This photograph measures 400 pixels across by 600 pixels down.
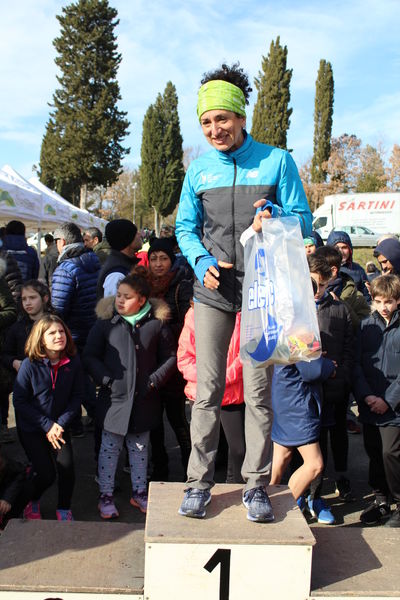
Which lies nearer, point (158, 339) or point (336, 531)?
point (336, 531)

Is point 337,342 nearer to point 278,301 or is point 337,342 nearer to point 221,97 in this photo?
point 278,301

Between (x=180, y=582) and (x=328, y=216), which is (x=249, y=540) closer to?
(x=180, y=582)

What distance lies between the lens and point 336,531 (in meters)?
3.02

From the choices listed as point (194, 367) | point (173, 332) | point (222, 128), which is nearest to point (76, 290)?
point (173, 332)

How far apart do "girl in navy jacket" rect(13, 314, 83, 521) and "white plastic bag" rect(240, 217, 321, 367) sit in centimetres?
159

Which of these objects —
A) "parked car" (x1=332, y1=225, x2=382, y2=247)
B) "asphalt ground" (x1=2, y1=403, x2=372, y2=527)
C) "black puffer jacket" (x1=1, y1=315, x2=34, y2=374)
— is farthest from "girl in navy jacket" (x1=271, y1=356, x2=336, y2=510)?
"parked car" (x1=332, y1=225, x2=382, y2=247)

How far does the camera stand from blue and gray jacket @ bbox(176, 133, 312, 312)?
2.62m

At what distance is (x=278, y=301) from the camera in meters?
2.42

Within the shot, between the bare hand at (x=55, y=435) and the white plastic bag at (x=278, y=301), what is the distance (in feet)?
5.07

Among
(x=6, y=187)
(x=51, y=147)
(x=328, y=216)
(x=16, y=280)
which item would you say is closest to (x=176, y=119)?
(x=51, y=147)

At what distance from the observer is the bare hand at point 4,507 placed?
3.25 m

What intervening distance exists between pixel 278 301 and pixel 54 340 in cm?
179

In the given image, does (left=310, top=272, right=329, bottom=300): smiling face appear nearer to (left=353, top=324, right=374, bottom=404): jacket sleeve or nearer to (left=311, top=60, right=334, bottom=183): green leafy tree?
(left=353, top=324, right=374, bottom=404): jacket sleeve

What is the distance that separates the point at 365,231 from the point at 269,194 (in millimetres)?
29341
